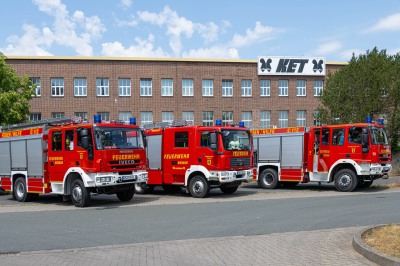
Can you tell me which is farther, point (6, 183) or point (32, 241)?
point (6, 183)

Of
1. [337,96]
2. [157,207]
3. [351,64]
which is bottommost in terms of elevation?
[157,207]

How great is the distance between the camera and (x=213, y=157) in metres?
17.1

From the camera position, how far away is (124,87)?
45.2m

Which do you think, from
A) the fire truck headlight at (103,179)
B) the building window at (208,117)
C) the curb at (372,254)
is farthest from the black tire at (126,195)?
the building window at (208,117)

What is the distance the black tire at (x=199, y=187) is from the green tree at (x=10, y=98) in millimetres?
14381

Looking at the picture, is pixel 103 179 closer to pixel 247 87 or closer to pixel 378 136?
pixel 378 136

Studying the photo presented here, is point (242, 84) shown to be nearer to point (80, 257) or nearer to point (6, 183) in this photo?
point (6, 183)

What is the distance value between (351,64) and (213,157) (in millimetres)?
18952

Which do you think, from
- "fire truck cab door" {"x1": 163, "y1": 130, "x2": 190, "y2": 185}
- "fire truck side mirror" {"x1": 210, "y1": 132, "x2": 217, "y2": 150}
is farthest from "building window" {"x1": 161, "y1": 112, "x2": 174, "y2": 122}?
"fire truck side mirror" {"x1": 210, "y1": 132, "x2": 217, "y2": 150}

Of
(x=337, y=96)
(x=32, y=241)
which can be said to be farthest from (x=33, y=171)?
(x=337, y=96)

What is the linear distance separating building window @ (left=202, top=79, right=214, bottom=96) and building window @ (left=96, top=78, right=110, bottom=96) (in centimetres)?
917

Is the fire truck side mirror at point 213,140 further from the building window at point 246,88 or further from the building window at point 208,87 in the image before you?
the building window at point 246,88

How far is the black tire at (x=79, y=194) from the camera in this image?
15.0m

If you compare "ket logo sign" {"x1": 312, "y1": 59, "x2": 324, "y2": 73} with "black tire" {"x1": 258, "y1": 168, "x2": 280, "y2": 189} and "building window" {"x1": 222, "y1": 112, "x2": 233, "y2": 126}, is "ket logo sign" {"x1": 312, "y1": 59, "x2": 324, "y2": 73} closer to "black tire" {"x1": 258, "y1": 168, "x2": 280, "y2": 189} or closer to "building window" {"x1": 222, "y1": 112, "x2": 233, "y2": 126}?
"building window" {"x1": 222, "y1": 112, "x2": 233, "y2": 126}
